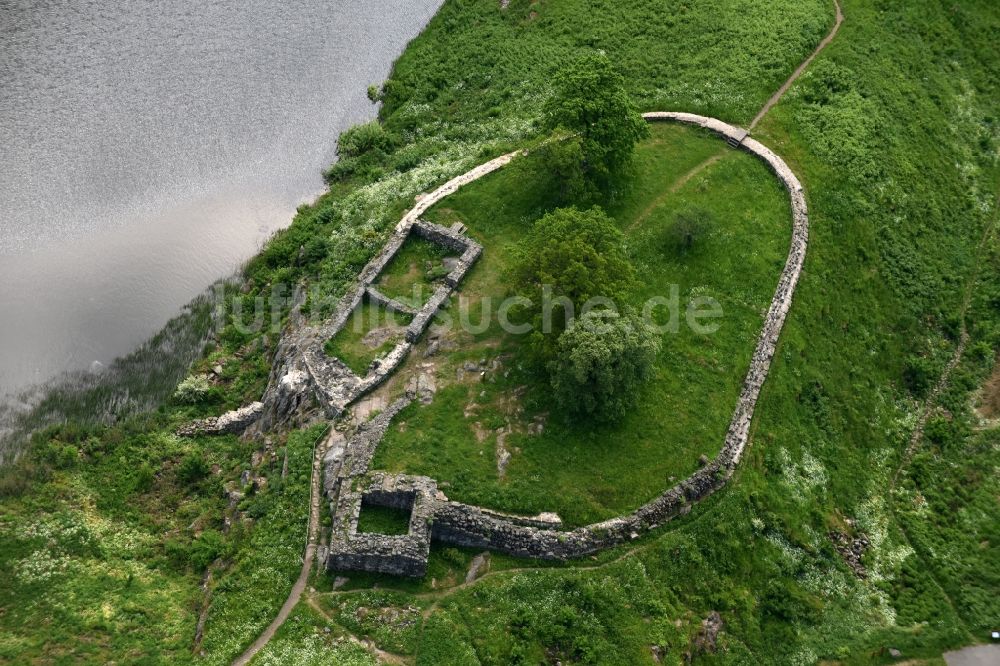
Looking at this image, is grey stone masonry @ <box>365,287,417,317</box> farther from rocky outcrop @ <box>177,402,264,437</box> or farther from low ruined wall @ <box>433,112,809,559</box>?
low ruined wall @ <box>433,112,809,559</box>

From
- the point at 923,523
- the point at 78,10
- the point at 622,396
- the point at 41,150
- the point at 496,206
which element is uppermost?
the point at 78,10

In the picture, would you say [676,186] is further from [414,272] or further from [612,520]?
[612,520]

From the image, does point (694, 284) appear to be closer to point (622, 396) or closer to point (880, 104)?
point (622, 396)

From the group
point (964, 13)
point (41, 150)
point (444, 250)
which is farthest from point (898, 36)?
point (41, 150)

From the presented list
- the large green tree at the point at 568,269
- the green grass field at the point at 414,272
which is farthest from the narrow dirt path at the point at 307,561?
the large green tree at the point at 568,269

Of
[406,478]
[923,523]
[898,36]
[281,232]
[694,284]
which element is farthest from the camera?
[898,36]

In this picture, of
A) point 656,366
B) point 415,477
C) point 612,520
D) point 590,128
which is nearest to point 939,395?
point 656,366
